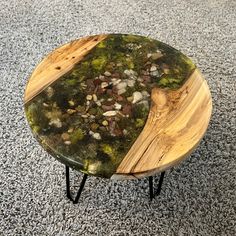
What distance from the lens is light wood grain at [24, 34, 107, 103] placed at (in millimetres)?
1060

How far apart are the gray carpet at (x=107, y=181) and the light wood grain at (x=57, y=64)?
396mm

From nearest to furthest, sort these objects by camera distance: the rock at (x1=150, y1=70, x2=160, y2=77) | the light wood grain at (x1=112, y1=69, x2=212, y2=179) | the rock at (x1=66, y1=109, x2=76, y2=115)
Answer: the light wood grain at (x1=112, y1=69, x2=212, y2=179), the rock at (x1=66, y1=109, x2=76, y2=115), the rock at (x1=150, y1=70, x2=160, y2=77)

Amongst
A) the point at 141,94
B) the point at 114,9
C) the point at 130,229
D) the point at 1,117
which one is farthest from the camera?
the point at 114,9

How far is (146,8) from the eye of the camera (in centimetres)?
205

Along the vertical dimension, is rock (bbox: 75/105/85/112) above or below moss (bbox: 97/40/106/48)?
below

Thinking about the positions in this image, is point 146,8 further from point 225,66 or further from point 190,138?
point 190,138

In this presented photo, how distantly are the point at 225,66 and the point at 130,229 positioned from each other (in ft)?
3.21

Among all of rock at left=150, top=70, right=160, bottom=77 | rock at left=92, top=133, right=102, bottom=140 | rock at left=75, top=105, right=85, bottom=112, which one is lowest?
rock at left=92, top=133, right=102, bottom=140

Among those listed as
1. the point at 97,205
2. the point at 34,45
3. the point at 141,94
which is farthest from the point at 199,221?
the point at 34,45

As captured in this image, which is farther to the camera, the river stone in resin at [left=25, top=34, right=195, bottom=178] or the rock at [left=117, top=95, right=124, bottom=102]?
the rock at [left=117, top=95, right=124, bottom=102]

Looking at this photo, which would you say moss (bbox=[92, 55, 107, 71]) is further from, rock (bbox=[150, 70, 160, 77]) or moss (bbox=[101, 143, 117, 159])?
moss (bbox=[101, 143, 117, 159])

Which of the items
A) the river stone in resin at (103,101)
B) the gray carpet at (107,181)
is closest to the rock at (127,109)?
the river stone in resin at (103,101)

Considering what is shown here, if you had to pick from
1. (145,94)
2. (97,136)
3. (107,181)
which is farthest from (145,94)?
(107,181)

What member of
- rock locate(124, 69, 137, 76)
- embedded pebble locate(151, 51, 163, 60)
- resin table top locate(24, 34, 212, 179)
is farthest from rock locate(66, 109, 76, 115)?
embedded pebble locate(151, 51, 163, 60)
